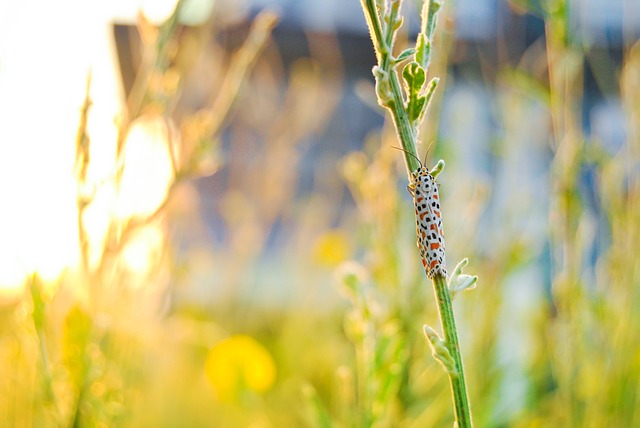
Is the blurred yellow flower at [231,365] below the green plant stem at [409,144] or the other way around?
below

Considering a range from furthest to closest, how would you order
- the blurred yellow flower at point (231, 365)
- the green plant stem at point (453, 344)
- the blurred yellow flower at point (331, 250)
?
1. the blurred yellow flower at point (331, 250)
2. the blurred yellow flower at point (231, 365)
3. the green plant stem at point (453, 344)

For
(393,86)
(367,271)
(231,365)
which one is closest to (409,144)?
(393,86)

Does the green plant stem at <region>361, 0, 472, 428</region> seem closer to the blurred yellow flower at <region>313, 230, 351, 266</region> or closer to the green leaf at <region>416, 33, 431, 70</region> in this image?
the green leaf at <region>416, 33, 431, 70</region>

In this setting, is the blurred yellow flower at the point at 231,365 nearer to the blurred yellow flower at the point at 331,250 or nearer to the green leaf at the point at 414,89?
the blurred yellow flower at the point at 331,250

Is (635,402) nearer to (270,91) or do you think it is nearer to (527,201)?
(527,201)

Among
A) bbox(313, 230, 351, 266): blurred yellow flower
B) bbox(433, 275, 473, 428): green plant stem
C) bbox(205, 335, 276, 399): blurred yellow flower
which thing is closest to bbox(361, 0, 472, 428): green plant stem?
bbox(433, 275, 473, 428): green plant stem

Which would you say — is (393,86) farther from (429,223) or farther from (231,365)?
(231,365)

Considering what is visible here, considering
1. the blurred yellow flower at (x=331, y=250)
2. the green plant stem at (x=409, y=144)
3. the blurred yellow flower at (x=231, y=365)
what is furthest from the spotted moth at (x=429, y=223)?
the blurred yellow flower at (x=331, y=250)
